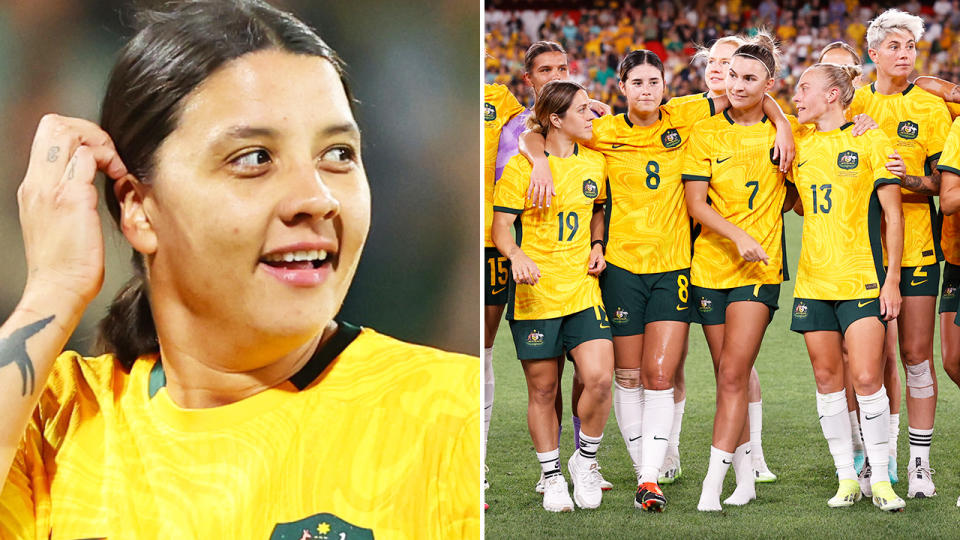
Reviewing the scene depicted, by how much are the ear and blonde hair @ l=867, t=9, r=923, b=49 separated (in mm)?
3152

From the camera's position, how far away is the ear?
2391mm

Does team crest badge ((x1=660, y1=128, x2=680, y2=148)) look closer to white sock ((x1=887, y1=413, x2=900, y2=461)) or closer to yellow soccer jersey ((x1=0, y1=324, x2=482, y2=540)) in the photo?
white sock ((x1=887, y1=413, x2=900, y2=461))

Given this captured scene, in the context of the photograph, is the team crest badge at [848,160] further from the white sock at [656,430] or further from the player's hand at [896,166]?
the white sock at [656,430]

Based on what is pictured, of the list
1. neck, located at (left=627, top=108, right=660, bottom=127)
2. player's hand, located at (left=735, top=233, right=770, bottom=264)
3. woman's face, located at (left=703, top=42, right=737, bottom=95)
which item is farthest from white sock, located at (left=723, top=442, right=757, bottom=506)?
woman's face, located at (left=703, top=42, right=737, bottom=95)

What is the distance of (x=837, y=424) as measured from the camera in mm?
4270

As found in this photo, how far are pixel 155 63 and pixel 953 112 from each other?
3339 mm

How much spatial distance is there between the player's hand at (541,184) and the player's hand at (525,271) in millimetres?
277

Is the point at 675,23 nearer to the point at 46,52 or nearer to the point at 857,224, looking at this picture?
the point at 857,224

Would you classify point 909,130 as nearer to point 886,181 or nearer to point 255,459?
point 886,181

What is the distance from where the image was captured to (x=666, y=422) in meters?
4.34

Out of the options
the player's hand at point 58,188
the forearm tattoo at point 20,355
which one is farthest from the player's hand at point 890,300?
the forearm tattoo at point 20,355

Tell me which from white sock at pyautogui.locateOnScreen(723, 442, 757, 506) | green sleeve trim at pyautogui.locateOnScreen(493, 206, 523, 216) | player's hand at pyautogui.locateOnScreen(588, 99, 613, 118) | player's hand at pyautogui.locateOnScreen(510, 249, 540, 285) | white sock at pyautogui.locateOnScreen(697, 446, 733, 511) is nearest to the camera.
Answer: player's hand at pyautogui.locateOnScreen(510, 249, 540, 285)

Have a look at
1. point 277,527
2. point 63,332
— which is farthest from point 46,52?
point 277,527

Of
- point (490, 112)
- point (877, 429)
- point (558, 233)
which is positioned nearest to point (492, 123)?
point (490, 112)
